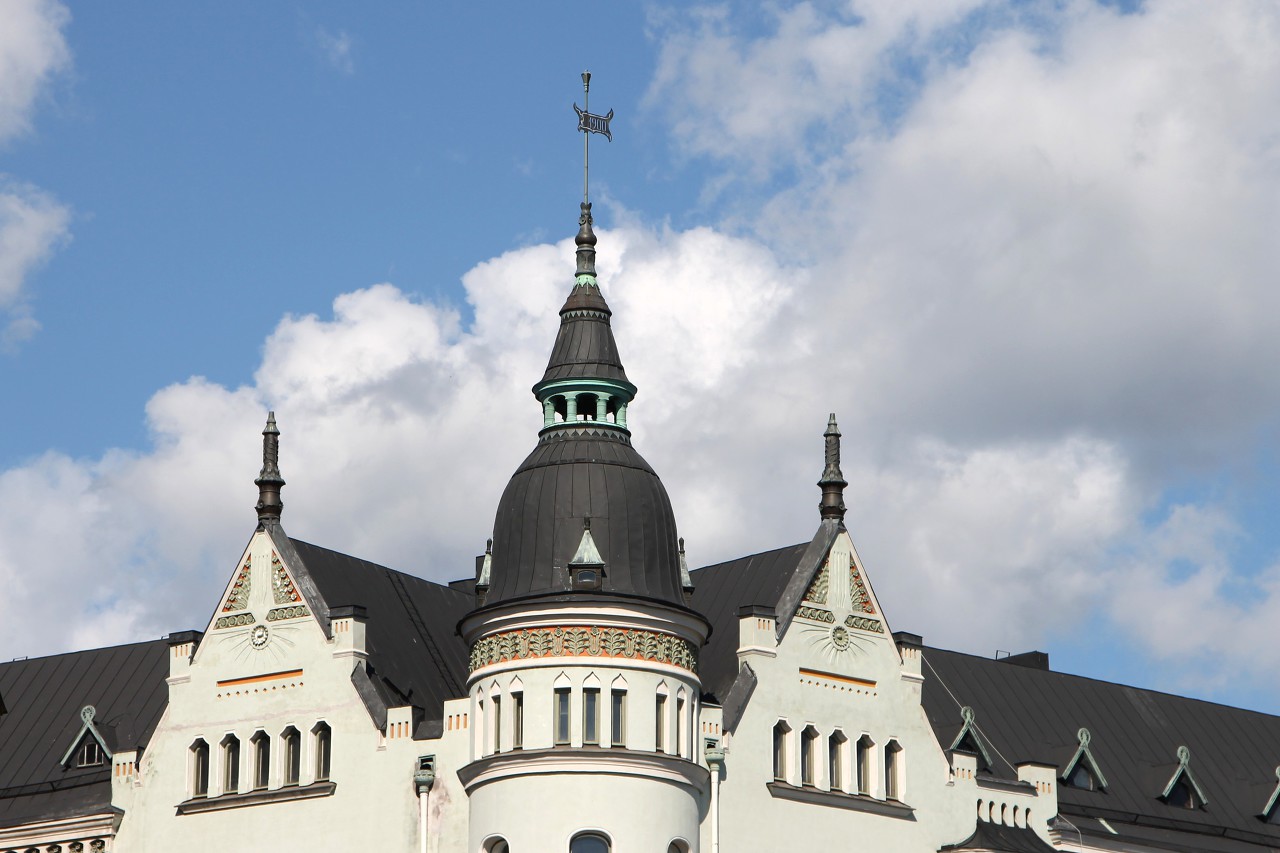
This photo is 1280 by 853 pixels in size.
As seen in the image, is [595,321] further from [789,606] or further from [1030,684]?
[1030,684]

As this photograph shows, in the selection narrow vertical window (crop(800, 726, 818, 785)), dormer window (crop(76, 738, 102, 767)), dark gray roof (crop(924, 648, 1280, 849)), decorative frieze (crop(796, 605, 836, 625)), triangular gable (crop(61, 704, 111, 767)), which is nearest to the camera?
narrow vertical window (crop(800, 726, 818, 785))

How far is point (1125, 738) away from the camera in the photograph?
390 feet

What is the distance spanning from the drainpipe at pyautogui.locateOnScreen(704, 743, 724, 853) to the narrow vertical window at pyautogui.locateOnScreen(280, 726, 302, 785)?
13548 mm

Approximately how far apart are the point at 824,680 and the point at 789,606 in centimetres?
270

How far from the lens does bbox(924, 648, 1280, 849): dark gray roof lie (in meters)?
113

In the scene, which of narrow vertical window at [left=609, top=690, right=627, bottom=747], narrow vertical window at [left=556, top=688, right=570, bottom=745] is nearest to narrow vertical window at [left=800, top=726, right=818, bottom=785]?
narrow vertical window at [left=609, top=690, right=627, bottom=747]

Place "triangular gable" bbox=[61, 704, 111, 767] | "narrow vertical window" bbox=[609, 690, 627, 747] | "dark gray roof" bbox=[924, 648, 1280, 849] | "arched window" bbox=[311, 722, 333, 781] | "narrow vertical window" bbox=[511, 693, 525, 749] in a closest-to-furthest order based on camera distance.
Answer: "narrow vertical window" bbox=[609, 690, 627, 747]
"narrow vertical window" bbox=[511, 693, 525, 749]
"arched window" bbox=[311, 722, 333, 781]
"triangular gable" bbox=[61, 704, 111, 767]
"dark gray roof" bbox=[924, 648, 1280, 849]

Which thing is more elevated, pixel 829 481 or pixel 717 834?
pixel 829 481

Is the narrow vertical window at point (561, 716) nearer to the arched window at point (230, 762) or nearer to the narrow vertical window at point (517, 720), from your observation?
the narrow vertical window at point (517, 720)

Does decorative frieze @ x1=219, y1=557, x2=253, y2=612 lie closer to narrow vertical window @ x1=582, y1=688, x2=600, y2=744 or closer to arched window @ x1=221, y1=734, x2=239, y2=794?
arched window @ x1=221, y1=734, x2=239, y2=794

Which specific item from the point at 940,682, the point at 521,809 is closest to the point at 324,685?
the point at 521,809

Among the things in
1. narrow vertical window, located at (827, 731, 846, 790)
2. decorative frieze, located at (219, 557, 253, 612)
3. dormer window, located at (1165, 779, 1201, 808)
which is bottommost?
Answer: narrow vertical window, located at (827, 731, 846, 790)

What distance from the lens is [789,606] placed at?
332 ft

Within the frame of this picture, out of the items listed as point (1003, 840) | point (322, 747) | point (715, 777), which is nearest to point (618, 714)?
point (715, 777)
